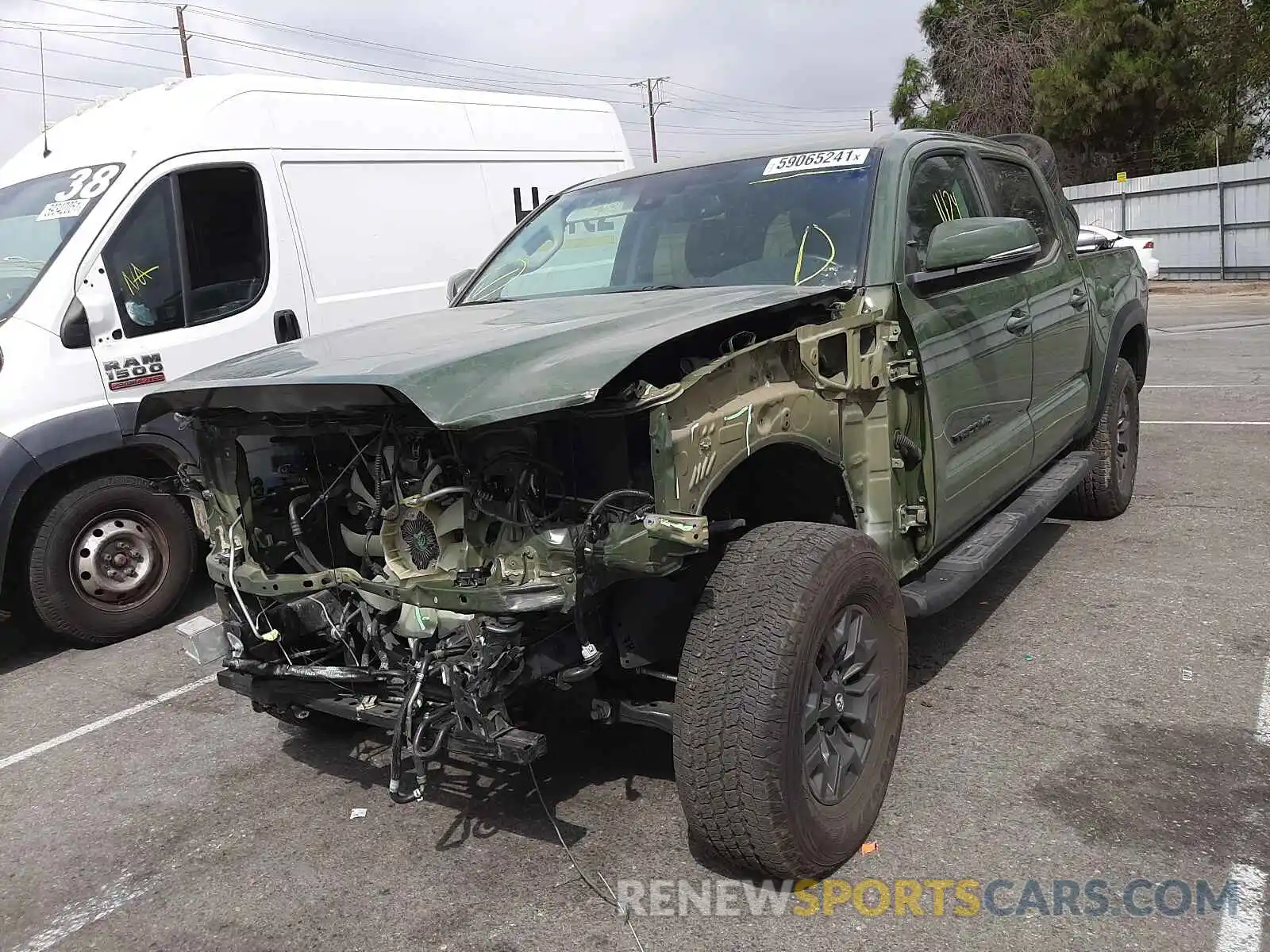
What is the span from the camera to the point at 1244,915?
2619mm

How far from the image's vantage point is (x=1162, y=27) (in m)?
28.1

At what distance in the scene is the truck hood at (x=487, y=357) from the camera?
2471 mm

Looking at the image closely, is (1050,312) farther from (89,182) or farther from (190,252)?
(89,182)

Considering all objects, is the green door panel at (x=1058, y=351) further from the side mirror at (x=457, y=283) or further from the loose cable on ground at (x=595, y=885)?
the loose cable on ground at (x=595, y=885)

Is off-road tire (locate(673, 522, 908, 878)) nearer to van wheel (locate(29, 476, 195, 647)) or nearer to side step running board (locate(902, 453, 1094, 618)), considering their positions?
side step running board (locate(902, 453, 1094, 618))

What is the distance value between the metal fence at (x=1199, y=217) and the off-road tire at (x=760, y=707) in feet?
73.3

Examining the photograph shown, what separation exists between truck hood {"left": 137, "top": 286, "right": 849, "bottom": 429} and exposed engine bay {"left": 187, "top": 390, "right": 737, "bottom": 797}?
0.13m

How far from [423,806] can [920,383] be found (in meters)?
2.10

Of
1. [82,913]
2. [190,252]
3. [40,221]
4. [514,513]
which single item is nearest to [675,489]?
[514,513]

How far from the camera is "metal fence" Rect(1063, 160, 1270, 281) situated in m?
21.6

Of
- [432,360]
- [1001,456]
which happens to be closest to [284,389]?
[432,360]

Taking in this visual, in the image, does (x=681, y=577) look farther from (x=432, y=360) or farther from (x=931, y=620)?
(x=931, y=620)

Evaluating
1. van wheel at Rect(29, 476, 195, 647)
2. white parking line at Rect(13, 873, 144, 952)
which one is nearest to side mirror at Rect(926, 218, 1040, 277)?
white parking line at Rect(13, 873, 144, 952)

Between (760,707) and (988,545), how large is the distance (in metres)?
1.79
